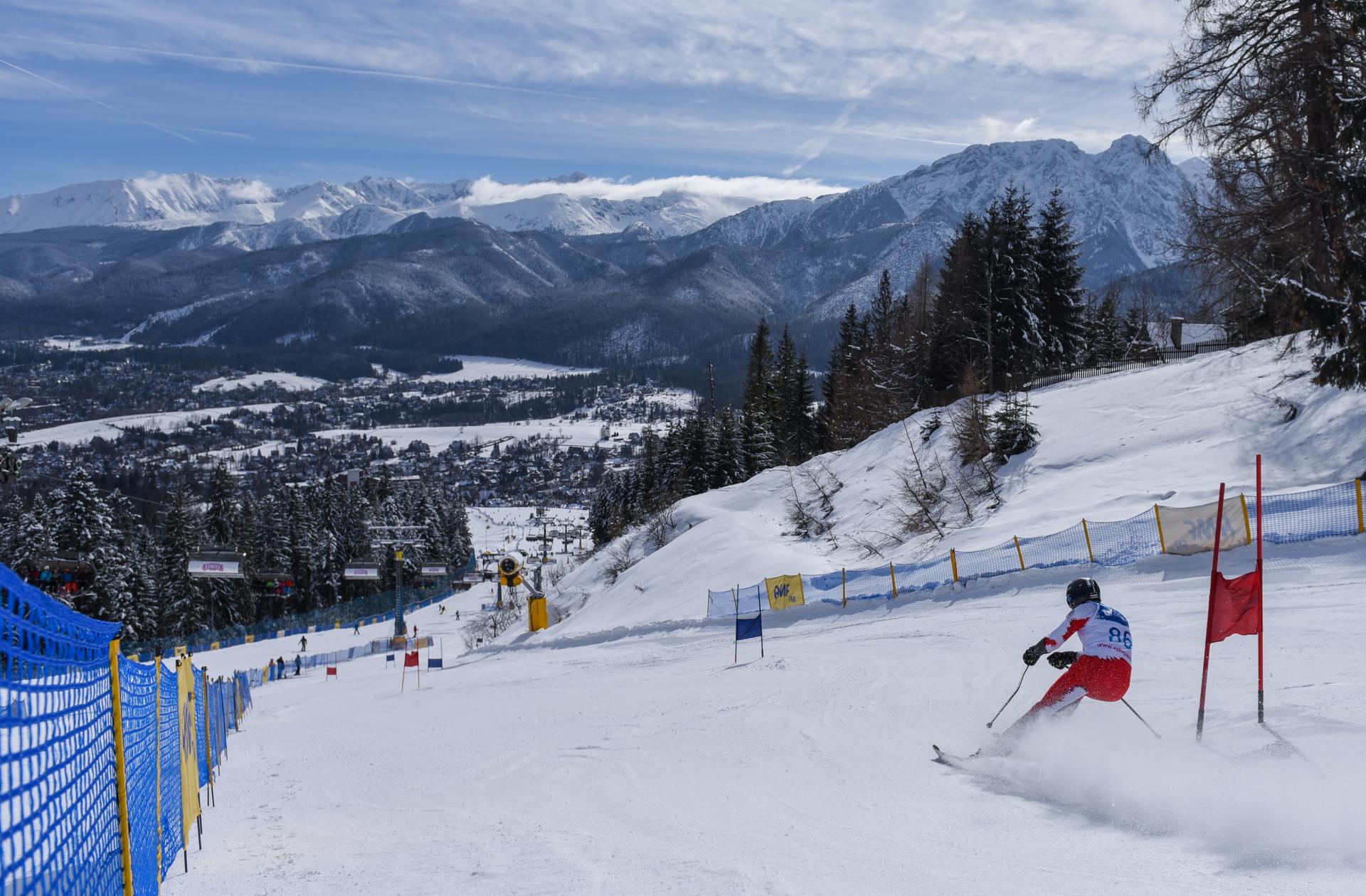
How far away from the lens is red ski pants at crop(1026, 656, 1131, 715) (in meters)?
8.73

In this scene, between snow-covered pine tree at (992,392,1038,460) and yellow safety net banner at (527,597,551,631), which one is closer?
snow-covered pine tree at (992,392,1038,460)

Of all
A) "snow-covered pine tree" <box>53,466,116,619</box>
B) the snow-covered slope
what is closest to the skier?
the snow-covered slope

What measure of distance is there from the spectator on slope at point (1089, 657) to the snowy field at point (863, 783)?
12.4 inches

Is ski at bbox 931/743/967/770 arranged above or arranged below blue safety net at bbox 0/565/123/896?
below

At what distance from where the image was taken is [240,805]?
431 inches

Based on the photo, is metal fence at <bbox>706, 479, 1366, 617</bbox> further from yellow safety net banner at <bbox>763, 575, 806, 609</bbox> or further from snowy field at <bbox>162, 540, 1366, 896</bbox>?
snowy field at <bbox>162, 540, 1366, 896</bbox>

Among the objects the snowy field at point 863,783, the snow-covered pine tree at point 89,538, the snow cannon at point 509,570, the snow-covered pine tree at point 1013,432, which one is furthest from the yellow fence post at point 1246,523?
the snow-covered pine tree at point 89,538

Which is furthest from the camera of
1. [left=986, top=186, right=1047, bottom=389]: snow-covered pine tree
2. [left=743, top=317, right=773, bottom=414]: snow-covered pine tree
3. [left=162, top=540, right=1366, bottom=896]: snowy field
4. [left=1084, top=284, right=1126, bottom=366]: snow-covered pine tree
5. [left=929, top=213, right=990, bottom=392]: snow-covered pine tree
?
[left=743, top=317, right=773, bottom=414]: snow-covered pine tree

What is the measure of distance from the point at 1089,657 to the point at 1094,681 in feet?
0.74

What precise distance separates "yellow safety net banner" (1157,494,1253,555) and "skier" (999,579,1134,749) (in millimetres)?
10838

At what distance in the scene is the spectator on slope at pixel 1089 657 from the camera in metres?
8.72

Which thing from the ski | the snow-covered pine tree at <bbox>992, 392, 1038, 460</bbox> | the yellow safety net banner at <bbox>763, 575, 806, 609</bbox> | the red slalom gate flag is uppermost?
the snow-covered pine tree at <bbox>992, 392, 1038, 460</bbox>

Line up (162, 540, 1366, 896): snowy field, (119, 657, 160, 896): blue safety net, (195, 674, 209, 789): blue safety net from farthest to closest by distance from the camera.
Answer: (195, 674, 209, 789): blue safety net < (162, 540, 1366, 896): snowy field < (119, 657, 160, 896): blue safety net

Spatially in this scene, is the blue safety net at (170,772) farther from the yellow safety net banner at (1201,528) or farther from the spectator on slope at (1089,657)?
the yellow safety net banner at (1201,528)
